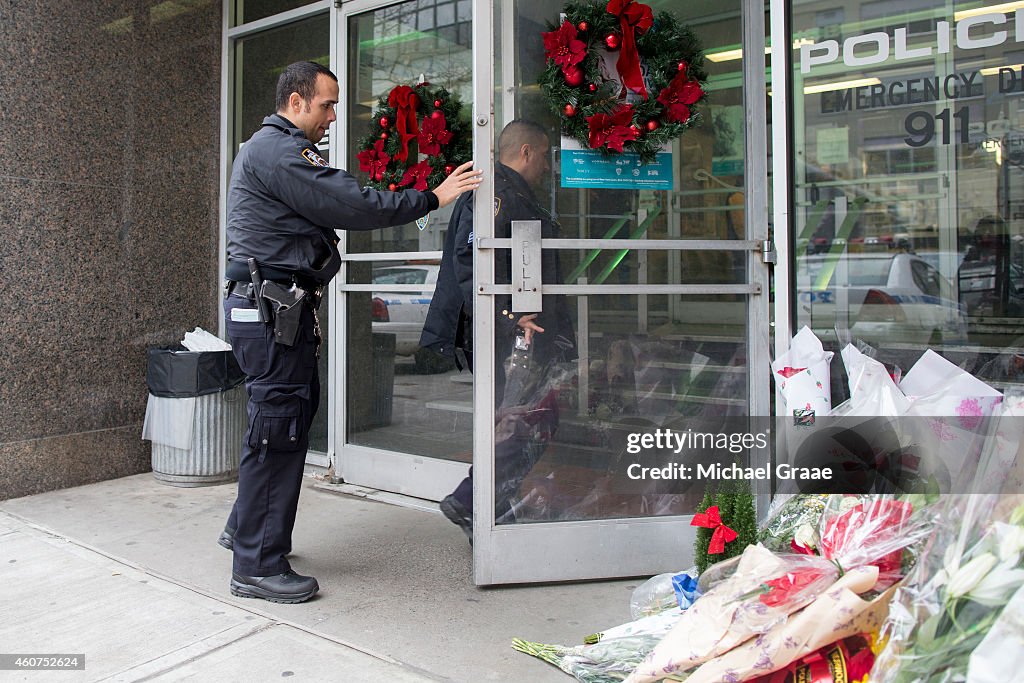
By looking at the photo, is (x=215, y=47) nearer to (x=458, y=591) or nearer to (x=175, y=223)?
(x=175, y=223)

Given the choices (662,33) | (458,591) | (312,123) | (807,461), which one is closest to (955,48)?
(662,33)

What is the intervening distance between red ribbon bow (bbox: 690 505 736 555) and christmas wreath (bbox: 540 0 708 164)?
1.57m

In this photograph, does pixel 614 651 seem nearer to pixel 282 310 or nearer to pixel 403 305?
pixel 282 310

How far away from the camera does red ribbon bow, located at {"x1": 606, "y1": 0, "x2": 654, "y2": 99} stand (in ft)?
11.5

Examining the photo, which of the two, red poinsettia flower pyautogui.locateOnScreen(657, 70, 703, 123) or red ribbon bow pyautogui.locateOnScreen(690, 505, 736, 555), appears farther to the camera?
red poinsettia flower pyautogui.locateOnScreen(657, 70, 703, 123)

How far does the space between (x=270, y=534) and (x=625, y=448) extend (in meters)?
1.45

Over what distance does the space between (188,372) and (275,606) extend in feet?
6.92

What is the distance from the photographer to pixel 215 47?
5734 mm

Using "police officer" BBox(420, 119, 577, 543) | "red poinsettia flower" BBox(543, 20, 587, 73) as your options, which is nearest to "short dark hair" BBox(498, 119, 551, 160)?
"police officer" BBox(420, 119, 577, 543)

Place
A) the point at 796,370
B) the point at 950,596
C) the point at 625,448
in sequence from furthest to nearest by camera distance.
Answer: the point at 625,448 < the point at 796,370 < the point at 950,596

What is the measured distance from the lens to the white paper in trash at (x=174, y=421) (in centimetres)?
507

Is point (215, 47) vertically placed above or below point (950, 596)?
above

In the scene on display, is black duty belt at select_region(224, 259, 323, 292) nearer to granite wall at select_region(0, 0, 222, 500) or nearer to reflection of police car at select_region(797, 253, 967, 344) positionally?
granite wall at select_region(0, 0, 222, 500)

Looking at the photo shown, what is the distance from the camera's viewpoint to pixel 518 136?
3.51m
